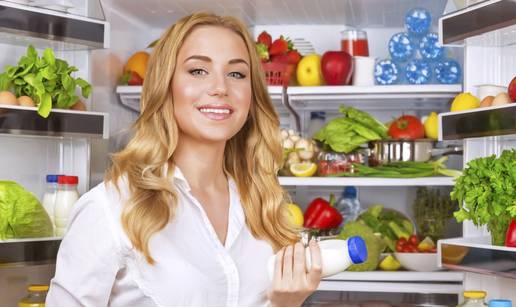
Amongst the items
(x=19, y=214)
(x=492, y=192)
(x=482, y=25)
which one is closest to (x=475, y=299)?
(x=492, y=192)

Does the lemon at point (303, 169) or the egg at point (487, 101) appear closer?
the egg at point (487, 101)

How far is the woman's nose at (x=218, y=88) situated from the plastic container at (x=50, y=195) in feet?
4.06

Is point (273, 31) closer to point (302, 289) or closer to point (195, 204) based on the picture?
point (195, 204)

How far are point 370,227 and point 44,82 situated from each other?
1456 millimetres

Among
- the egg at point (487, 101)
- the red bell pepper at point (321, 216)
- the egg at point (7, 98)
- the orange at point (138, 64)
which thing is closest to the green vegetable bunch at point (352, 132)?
the red bell pepper at point (321, 216)

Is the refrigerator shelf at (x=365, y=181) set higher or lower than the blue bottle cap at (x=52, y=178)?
lower

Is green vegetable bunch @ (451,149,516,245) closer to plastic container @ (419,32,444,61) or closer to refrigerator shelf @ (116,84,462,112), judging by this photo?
refrigerator shelf @ (116,84,462,112)

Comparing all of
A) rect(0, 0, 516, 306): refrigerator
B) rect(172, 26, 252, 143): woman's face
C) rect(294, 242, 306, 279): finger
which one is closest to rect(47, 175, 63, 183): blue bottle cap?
rect(0, 0, 516, 306): refrigerator

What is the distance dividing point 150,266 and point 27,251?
1.06 meters

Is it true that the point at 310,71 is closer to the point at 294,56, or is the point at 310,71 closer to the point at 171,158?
the point at 294,56

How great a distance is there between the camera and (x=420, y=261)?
10.5 ft

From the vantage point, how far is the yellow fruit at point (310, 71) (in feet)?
11.0

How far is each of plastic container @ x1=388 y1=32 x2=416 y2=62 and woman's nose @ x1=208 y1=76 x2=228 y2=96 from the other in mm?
1699

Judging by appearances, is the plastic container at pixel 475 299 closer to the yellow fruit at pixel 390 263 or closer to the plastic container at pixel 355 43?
the yellow fruit at pixel 390 263
